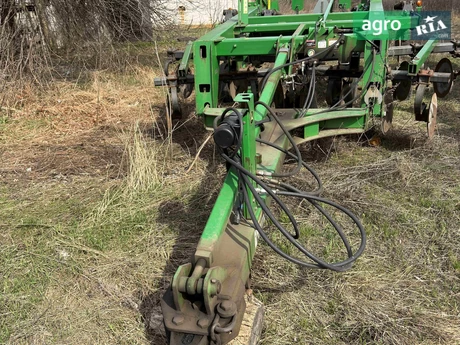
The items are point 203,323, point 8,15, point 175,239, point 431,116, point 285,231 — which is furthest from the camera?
point 8,15

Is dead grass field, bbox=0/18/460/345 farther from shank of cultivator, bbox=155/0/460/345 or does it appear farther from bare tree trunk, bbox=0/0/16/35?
bare tree trunk, bbox=0/0/16/35

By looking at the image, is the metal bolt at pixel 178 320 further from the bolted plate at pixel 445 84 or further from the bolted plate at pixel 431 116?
the bolted plate at pixel 445 84

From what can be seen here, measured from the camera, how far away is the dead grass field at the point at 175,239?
2668 millimetres

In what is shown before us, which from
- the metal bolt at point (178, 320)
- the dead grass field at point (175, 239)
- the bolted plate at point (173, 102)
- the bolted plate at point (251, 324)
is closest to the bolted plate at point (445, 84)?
the dead grass field at point (175, 239)

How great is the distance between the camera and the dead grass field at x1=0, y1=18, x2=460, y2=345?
267cm

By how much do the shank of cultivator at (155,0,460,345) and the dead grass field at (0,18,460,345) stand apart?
32 centimetres

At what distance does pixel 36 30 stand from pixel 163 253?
464 centimetres

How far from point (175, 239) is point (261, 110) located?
1.04 meters

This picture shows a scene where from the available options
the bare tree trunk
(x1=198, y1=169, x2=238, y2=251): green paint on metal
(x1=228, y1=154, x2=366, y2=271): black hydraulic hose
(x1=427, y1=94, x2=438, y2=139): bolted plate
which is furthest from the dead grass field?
the bare tree trunk

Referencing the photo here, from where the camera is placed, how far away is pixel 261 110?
10.3 ft

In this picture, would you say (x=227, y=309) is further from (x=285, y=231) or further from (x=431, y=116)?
(x=431, y=116)

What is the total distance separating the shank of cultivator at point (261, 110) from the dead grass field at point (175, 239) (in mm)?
320

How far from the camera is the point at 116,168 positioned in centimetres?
454

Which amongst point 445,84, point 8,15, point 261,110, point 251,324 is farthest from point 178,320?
point 8,15
